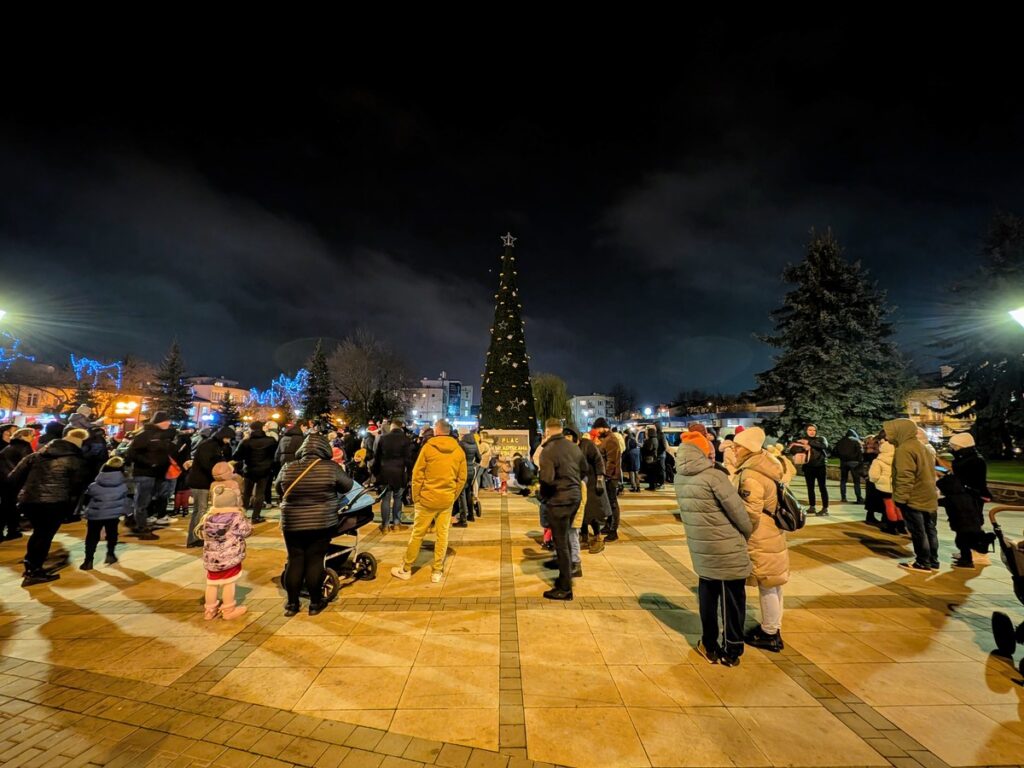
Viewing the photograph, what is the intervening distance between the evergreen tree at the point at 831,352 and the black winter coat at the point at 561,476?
20672 mm

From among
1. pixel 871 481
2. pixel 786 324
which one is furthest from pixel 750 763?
pixel 786 324

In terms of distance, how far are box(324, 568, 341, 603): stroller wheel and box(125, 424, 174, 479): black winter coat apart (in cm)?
530

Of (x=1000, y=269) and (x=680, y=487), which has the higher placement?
(x=1000, y=269)

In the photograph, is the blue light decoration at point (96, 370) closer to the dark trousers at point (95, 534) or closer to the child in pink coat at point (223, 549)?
the dark trousers at point (95, 534)

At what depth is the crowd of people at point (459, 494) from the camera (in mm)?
3816

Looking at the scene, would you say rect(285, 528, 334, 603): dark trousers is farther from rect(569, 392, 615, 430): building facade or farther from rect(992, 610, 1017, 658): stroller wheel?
rect(569, 392, 615, 430): building facade

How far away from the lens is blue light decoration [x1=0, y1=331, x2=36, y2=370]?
79.3 ft

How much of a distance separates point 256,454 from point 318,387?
37372 mm

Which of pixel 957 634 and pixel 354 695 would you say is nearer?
pixel 354 695

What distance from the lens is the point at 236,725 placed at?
116 inches

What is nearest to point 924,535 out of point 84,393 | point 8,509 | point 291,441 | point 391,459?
point 391,459

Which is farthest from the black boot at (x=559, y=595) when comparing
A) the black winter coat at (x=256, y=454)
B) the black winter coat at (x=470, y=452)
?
the black winter coat at (x=256, y=454)

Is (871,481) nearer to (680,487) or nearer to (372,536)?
(680,487)

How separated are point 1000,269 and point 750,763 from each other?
27.8 metres
